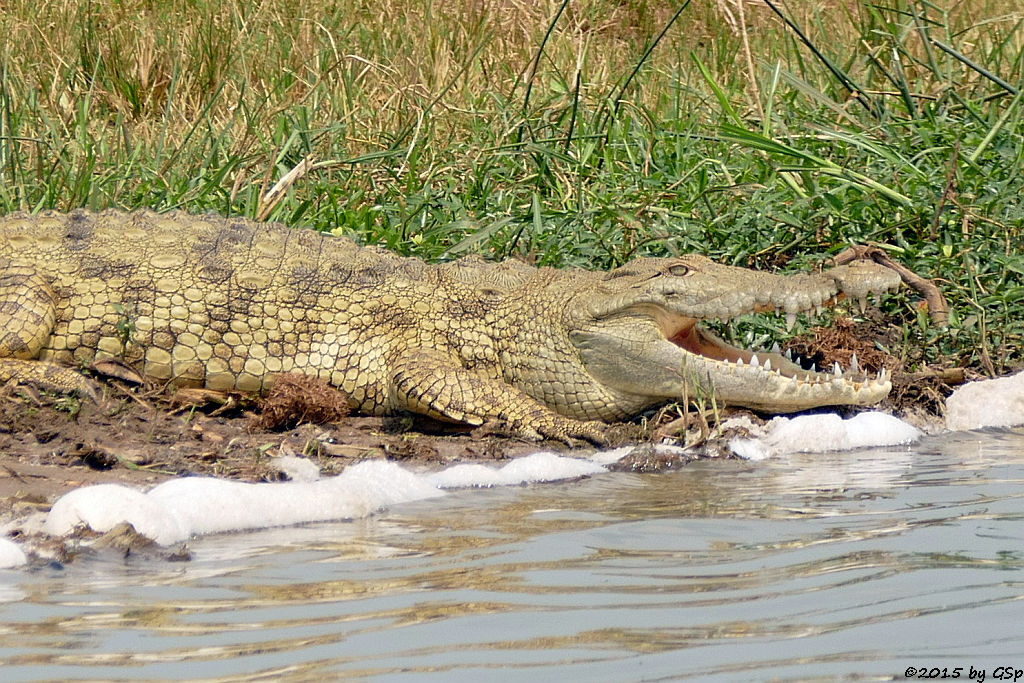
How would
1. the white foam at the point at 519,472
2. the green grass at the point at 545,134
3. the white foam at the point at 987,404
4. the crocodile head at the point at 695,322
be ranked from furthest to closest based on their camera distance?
1. the green grass at the point at 545,134
2. the white foam at the point at 987,404
3. the crocodile head at the point at 695,322
4. the white foam at the point at 519,472

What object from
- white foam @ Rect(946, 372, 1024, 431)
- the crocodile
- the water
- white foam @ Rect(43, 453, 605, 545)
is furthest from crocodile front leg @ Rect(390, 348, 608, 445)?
white foam @ Rect(946, 372, 1024, 431)

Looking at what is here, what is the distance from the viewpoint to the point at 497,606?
2873mm

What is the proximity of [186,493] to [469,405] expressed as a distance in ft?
5.06

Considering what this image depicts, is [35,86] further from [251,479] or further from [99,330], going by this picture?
[251,479]

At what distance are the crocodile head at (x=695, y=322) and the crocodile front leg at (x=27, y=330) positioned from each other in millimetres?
1926

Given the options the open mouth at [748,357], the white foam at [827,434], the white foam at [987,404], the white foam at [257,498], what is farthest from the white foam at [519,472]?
the white foam at [987,404]

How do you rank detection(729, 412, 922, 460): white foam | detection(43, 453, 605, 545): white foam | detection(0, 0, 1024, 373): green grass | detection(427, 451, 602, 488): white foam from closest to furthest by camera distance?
detection(43, 453, 605, 545): white foam
detection(427, 451, 602, 488): white foam
detection(729, 412, 922, 460): white foam
detection(0, 0, 1024, 373): green grass

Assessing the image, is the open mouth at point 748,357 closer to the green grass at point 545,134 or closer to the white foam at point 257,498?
the green grass at point 545,134

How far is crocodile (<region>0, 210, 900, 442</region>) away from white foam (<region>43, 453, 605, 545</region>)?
66 centimetres

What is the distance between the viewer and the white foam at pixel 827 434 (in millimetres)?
4988

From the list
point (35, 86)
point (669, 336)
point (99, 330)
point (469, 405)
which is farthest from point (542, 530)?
point (35, 86)

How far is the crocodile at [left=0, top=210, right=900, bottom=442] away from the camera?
5.16 meters

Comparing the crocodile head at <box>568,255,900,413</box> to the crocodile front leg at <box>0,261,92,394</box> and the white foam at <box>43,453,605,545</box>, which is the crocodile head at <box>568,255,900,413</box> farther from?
the crocodile front leg at <box>0,261,92,394</box>

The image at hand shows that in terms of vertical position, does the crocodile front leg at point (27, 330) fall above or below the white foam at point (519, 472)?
above
